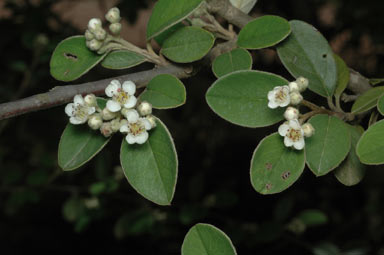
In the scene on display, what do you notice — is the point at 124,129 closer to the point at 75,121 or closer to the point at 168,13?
the point at 75,121

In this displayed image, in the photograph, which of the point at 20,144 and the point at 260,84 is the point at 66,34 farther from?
the point at 260,84

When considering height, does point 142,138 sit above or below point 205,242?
above

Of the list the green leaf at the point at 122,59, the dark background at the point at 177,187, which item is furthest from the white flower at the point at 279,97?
the dark background at the point at 177,187

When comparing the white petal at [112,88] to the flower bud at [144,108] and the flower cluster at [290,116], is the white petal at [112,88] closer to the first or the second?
the flower bud at [144,108]

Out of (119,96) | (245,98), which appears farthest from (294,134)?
(119,96)

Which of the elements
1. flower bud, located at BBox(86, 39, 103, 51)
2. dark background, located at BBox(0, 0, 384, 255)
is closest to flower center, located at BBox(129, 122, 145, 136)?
flower bud, located at BBox(86, 39, 103, 51)

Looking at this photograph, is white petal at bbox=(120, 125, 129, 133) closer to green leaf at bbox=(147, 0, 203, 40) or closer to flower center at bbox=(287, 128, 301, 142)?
green leaf at bbox=(147, 0, 203, 40)

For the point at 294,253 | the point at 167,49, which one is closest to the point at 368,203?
the point at 294,253
